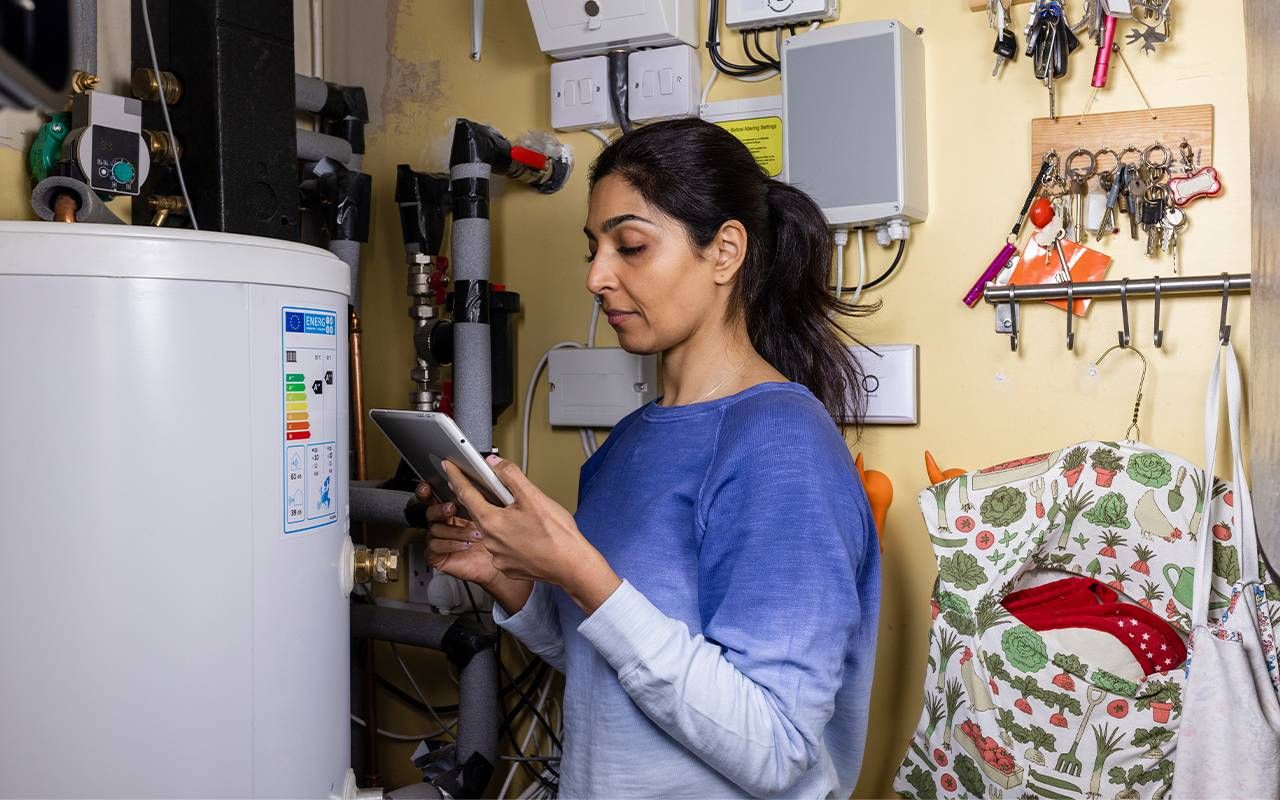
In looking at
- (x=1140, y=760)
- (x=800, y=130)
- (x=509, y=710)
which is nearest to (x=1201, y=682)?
(x=1140, y=760)

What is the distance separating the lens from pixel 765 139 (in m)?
1.70

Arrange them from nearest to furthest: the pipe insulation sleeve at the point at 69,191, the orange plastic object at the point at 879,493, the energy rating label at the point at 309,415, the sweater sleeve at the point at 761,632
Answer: the sweater sleeve at the point at 761,632 < the energy rating label at the point at 309,415 < the pipe insulation sleeve at the point at 69,191 < the orange plastic object at the point at 879,493

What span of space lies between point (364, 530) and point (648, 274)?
39.8 inches

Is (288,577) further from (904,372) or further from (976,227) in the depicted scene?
(976,227)

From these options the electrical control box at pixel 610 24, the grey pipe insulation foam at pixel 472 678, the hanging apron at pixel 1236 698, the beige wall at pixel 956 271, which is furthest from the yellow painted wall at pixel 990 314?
the grey pipe insulation foam at pixel 472 678

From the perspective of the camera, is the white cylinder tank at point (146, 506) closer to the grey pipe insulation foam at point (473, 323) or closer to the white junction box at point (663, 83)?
the grey pipe insulation foam at point (473, 323)

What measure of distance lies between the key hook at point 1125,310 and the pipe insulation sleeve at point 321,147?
50.5 inches

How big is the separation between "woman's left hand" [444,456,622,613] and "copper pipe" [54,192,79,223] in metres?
0.58

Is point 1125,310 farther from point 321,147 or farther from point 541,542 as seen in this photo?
point 321,147

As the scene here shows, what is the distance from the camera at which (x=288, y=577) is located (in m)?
1.13

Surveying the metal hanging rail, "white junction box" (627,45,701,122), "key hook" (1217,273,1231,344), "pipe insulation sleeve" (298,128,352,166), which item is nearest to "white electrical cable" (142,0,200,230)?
"pipe insulation sleeve" (298,128,352,166)

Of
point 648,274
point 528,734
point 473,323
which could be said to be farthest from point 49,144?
point 528,734

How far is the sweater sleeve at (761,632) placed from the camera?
3.13 feet

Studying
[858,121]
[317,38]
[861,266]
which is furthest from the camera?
[317,38]
